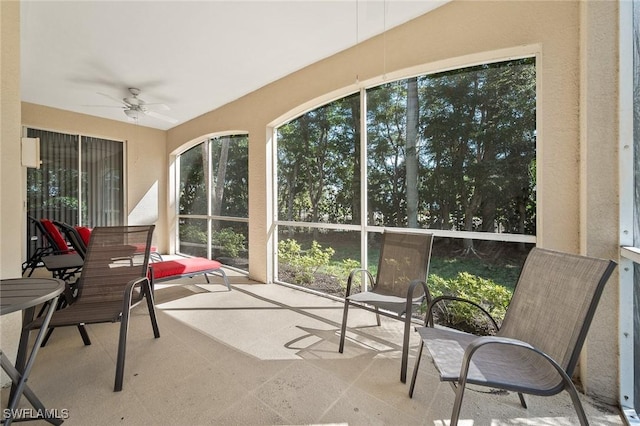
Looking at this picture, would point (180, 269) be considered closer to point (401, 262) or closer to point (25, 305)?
point (25, 305)

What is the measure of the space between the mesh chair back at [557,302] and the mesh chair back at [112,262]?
9.51 ft

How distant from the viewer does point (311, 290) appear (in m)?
3.85

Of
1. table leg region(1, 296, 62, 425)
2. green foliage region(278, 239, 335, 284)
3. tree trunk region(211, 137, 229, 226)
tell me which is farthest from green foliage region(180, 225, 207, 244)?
table leg region(1, 296, 62, 425)

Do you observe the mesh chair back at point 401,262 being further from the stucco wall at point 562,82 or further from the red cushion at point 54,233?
the red cushion at point 54,233

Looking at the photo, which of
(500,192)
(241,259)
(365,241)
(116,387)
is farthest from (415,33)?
(241,259)

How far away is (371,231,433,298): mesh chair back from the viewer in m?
2.37

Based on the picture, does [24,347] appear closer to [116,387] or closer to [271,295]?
[116,387]

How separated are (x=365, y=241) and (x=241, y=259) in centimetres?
272

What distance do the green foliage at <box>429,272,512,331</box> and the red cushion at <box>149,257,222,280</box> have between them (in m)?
2.99

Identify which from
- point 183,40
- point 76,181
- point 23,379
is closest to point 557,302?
point 23,379

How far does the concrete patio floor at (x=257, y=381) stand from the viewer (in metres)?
1.55

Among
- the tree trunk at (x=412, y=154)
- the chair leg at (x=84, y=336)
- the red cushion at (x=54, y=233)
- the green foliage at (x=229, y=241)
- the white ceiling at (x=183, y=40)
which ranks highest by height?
the white ceiling at (x=183, y=40)

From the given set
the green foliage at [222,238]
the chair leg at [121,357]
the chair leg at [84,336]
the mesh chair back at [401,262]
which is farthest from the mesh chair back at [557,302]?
the green foliage at [222,238]

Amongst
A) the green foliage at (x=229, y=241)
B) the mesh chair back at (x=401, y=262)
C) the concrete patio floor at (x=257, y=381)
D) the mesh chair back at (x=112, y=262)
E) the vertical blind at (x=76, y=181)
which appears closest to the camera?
the concrete patio floor at (x=257, y=381)
